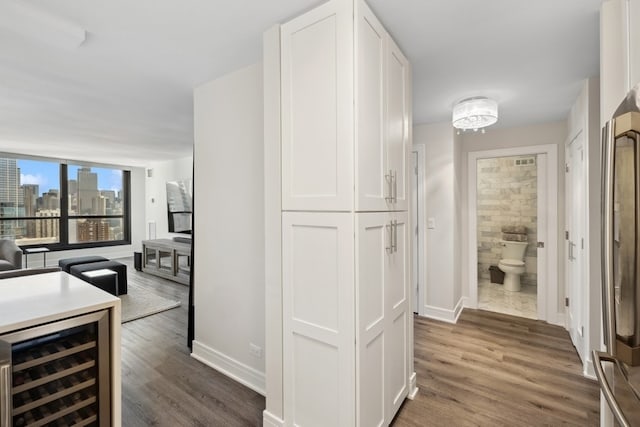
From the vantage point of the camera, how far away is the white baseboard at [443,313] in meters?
3.52

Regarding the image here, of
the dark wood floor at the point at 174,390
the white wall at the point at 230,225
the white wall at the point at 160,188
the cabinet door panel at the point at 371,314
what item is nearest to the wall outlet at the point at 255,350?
the white wall at the point at 230,225

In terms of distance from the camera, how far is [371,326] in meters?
1.56

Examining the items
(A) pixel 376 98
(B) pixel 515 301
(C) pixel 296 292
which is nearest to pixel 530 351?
(B) pixel 515 301

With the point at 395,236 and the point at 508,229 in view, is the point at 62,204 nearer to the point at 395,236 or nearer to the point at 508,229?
the point at 395,236

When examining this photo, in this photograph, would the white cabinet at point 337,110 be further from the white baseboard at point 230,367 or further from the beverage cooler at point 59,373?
the white baseboard at point 230,367

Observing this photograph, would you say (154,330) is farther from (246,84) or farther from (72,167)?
(72,167)

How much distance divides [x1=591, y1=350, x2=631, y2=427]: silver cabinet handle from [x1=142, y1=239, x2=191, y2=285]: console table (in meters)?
4.87

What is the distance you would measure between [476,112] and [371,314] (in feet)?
6.95

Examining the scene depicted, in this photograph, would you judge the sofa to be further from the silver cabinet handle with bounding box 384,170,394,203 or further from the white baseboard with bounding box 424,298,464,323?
the white baseboard with bounding box 424,298,464,323

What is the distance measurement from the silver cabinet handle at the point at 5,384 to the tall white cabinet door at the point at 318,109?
1229 millimetres

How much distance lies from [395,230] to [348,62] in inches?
39.3

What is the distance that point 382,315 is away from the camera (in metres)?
1.71

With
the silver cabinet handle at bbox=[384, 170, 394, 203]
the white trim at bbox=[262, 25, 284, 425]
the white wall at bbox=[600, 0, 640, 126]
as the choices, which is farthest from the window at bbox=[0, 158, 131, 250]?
the white wall at bbox=[600, 0, 640, 126]

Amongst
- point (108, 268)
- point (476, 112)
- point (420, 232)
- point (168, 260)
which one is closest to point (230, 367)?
point (420, 232)
